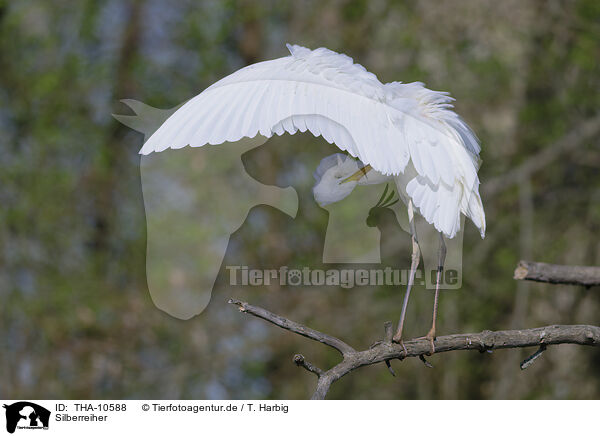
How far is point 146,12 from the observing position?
5.73m

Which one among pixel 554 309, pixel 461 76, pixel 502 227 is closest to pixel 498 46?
pixel 461 76

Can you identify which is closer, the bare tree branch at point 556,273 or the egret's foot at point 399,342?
the egret's foot at point 399,342

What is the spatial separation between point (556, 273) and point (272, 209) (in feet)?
9.74

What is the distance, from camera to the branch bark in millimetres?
1588

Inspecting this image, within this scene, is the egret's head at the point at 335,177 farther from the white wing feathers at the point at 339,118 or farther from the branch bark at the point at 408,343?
the branch bark at the point at 408,343

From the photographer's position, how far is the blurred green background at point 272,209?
441 cm

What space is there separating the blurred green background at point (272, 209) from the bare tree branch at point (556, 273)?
1.63 m

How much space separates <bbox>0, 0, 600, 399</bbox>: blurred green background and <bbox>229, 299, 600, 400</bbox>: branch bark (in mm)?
2117

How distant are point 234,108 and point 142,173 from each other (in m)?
3.34

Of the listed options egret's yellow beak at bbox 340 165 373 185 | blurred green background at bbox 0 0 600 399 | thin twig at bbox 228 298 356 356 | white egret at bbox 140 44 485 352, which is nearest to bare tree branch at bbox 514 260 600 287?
white egret at bbox 140 44 485 352

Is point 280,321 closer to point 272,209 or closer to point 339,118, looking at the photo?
point 339,118
